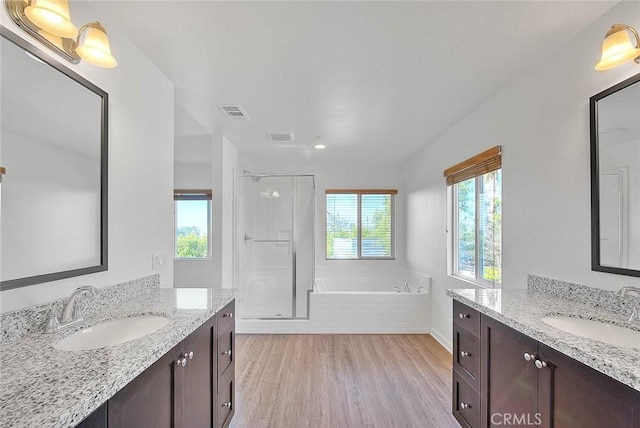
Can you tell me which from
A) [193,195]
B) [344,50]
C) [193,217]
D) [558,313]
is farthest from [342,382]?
[193,195]

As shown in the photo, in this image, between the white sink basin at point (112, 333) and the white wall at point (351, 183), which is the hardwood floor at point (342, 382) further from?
the white wall at point (351, 183)

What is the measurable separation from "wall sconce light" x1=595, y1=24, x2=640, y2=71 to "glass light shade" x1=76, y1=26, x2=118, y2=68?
2122mm

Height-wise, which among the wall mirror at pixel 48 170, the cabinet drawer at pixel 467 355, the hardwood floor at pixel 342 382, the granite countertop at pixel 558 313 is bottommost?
the hardwood floor at pixel 342 382

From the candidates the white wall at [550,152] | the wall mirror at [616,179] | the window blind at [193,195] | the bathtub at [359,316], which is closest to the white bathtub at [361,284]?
the bathtub at [359,316]

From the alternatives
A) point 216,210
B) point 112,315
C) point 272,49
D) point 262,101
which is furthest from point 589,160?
point 216,210

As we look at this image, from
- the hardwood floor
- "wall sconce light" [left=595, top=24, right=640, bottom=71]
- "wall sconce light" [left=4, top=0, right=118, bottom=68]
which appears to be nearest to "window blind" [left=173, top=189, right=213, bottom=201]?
the hardwood floor

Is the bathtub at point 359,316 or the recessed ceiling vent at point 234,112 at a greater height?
the recessed ceiling vent at point 234,112

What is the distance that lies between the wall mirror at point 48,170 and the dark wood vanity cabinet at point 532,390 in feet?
6.58

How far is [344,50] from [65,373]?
1910mm

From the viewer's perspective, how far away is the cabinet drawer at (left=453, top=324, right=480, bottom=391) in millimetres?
1692

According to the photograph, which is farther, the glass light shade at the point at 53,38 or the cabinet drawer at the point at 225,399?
the cabinet drawer at the point at 225,399

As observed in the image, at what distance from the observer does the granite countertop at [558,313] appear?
910 mm

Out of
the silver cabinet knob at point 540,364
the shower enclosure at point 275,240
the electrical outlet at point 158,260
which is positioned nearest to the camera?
the silver cabinet knob at point 540,364

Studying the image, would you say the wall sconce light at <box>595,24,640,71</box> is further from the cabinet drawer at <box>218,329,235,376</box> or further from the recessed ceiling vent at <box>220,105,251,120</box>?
the recessed ceiling vent at <box>220,105,251,120</box>
